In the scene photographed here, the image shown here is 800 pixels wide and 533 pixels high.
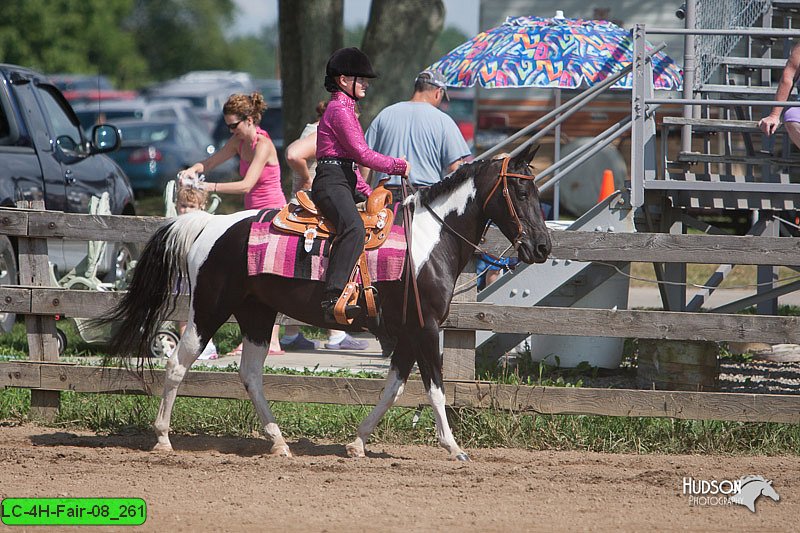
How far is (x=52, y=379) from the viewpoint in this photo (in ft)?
24.6

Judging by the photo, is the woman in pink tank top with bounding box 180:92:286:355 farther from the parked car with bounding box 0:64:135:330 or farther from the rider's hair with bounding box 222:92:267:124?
the parked car with bounding box 0:64:135:330

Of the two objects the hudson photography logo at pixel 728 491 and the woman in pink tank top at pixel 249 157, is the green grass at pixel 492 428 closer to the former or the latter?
the hudson photography logo at pixel 728 491

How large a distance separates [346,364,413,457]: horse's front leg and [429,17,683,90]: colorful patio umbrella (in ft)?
14.9

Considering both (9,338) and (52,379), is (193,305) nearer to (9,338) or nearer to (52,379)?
(52,379)

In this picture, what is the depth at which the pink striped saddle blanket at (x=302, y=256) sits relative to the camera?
6445 mm

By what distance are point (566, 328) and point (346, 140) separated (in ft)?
6.32

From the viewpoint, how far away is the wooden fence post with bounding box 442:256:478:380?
23.3 ft

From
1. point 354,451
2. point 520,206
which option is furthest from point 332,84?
point 354,451

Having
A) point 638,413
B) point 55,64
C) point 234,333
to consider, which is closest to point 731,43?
point 638,413

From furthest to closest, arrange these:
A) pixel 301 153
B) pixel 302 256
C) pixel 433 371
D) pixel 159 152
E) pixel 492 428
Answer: pixel 159 152 < pixel 301 153 < pixel 492 428 < pixel 302 256 < pixel 433 371

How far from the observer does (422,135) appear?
8.32 metres

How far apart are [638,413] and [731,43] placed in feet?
14.7

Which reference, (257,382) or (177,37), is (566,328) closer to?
(257,382)

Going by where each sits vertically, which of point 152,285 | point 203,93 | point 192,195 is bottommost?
point 203,93
